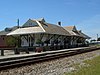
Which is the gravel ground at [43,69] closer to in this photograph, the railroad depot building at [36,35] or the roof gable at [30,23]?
the railroad depot building at [36,35]

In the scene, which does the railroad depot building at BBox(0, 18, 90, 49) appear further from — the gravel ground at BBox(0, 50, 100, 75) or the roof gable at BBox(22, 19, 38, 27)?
the gravel ground at BBox(0, 50, 100, 75)

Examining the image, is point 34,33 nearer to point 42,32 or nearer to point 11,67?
point 42,32

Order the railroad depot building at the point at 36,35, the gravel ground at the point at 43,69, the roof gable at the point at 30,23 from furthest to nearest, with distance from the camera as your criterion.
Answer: the roof gable at the point at 30,23 < the railroad depot building at the point at 36,35 < the gravel ground at the point at 43,69

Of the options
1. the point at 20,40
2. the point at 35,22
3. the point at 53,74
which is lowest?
the point at 53,74

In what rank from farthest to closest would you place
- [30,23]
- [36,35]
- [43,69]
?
[30,23]
[36,35]
[43,69]

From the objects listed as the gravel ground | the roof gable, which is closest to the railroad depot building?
the roof gable

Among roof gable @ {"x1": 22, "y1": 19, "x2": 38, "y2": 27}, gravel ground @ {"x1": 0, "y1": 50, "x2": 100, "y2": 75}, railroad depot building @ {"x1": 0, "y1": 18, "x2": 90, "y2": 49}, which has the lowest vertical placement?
gravel ground @ {"x1": 0, "y1": 50, "x2": 100, "y2": 75}

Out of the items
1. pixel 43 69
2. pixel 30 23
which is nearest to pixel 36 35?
pixel 30 23

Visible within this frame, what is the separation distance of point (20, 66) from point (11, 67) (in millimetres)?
904

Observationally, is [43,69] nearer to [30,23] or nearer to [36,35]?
[36,35]

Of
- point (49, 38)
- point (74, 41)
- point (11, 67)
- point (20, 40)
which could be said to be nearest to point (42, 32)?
point (49, 38)

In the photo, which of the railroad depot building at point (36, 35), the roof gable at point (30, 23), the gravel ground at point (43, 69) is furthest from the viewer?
the roof gable at point (30, 23)

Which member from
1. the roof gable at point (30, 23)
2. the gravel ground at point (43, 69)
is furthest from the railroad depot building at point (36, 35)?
the gravel ground at point (43, 69)

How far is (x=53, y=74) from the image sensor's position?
11.0 m
